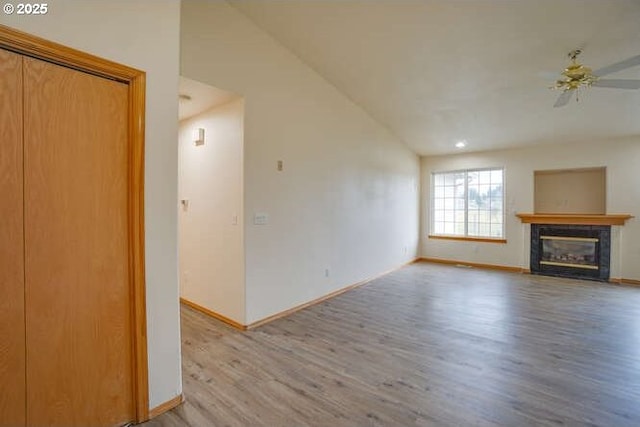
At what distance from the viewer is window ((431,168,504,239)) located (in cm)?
639

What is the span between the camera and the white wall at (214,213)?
10.5ft

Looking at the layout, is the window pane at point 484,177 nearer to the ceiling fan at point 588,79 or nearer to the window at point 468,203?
the window at point 468,203

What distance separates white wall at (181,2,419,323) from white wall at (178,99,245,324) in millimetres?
142

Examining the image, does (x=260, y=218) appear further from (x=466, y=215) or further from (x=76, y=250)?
(x=466, y=215)

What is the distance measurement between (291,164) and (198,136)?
1219 mm

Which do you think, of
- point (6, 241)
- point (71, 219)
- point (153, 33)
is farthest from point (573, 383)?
point (153, 33)

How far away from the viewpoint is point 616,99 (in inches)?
154

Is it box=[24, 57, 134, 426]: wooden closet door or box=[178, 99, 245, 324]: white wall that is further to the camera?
box=[178, 99, 245, 324]: white wall

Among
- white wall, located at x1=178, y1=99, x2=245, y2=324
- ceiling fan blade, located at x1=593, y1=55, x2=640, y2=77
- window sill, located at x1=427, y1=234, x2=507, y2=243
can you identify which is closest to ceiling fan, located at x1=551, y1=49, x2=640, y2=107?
ceiling fan blade, located at x1=593, y1=55, x2=640, y2=77

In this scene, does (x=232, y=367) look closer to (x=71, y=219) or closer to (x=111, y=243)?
(x=111, y=243)

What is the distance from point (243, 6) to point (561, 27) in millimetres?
3056

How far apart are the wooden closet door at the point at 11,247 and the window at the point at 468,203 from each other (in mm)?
7183

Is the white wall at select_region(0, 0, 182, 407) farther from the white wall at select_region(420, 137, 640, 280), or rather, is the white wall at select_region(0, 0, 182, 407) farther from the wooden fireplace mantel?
the wooden fireplace mantel

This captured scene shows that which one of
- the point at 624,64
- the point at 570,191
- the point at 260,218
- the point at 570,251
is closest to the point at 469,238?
the point at 570,251
